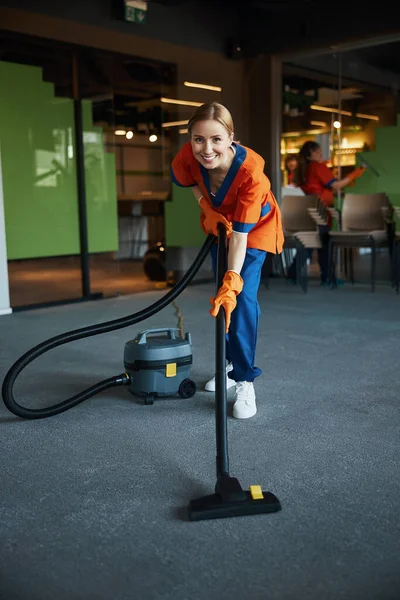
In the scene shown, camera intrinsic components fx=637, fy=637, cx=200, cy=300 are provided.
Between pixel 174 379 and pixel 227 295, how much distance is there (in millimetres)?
859

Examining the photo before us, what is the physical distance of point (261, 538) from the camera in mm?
1653

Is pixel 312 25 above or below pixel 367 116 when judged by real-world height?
above

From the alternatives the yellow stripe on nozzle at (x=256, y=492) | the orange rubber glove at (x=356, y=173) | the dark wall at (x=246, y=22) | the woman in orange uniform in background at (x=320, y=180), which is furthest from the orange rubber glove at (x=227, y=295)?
the orange rubber glove at (x=356, y=173)

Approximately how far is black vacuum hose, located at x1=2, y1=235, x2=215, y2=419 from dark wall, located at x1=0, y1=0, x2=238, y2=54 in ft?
12.2

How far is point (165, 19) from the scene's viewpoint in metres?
6.34

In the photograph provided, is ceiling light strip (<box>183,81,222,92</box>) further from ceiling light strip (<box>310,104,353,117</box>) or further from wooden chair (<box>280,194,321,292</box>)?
wooden chair (<box>280,194,321,292</box>)

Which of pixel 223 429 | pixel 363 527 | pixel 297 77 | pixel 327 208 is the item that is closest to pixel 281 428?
pixel 223 429

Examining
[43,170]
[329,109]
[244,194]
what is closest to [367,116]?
[329,109]

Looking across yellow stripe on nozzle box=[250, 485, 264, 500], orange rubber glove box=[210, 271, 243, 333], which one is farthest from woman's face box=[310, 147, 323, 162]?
yellow stripe on nozzle box=[250, 485, 264, 500]

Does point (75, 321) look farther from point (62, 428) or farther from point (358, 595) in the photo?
point (358, 595)

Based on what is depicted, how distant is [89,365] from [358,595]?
235cm

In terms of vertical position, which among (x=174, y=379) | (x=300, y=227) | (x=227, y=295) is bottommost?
(x=174, y=379)

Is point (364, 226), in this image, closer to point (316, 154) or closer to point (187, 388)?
point (316, 154)

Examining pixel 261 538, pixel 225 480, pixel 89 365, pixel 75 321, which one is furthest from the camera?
pixel 75 321
